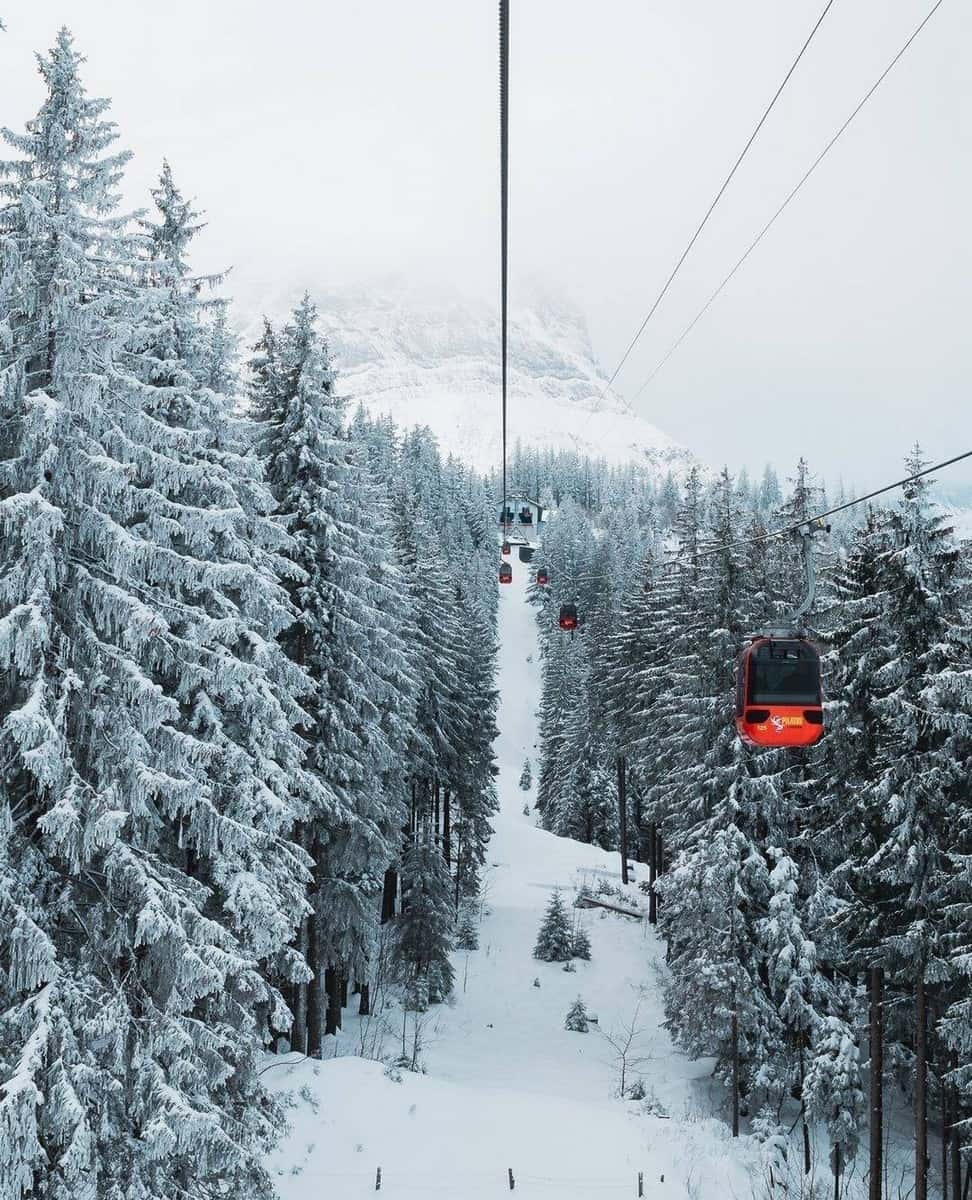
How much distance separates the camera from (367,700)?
20.2m

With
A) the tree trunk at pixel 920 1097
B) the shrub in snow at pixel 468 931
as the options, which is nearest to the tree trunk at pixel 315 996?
the tree trunk at pixel 920 1097

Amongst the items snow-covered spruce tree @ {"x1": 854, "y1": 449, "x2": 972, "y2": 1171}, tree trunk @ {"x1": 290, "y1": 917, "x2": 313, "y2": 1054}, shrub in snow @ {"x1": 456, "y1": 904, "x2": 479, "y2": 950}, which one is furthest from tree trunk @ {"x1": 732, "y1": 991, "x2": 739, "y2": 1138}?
shrub in snow @ {"x1": 456, "y1": 904, "x2": 479, "y2": 950}

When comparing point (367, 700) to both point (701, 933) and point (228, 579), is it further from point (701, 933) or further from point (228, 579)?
point (701, 933)

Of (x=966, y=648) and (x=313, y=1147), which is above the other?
(x=966, y=648)

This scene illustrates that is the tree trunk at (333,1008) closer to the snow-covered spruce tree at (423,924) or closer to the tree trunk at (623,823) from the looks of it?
the snow-covered spruce tree at (423,924)

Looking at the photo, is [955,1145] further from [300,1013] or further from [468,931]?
[468,931]

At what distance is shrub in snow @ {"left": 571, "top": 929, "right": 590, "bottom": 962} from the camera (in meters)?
36.0

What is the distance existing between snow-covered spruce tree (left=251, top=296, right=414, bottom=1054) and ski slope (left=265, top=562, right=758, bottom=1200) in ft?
10.9

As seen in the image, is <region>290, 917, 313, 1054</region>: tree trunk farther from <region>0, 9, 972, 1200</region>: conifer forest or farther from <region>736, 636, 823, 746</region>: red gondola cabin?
<region>736, 636, 823, 746</region>: red gondola cabin

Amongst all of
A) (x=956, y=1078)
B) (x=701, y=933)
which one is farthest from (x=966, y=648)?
(x=701, y=933)

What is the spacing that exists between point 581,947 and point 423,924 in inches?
341

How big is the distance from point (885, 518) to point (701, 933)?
11640 mm

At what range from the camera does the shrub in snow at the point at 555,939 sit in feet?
118

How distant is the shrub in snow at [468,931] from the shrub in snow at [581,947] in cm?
425
